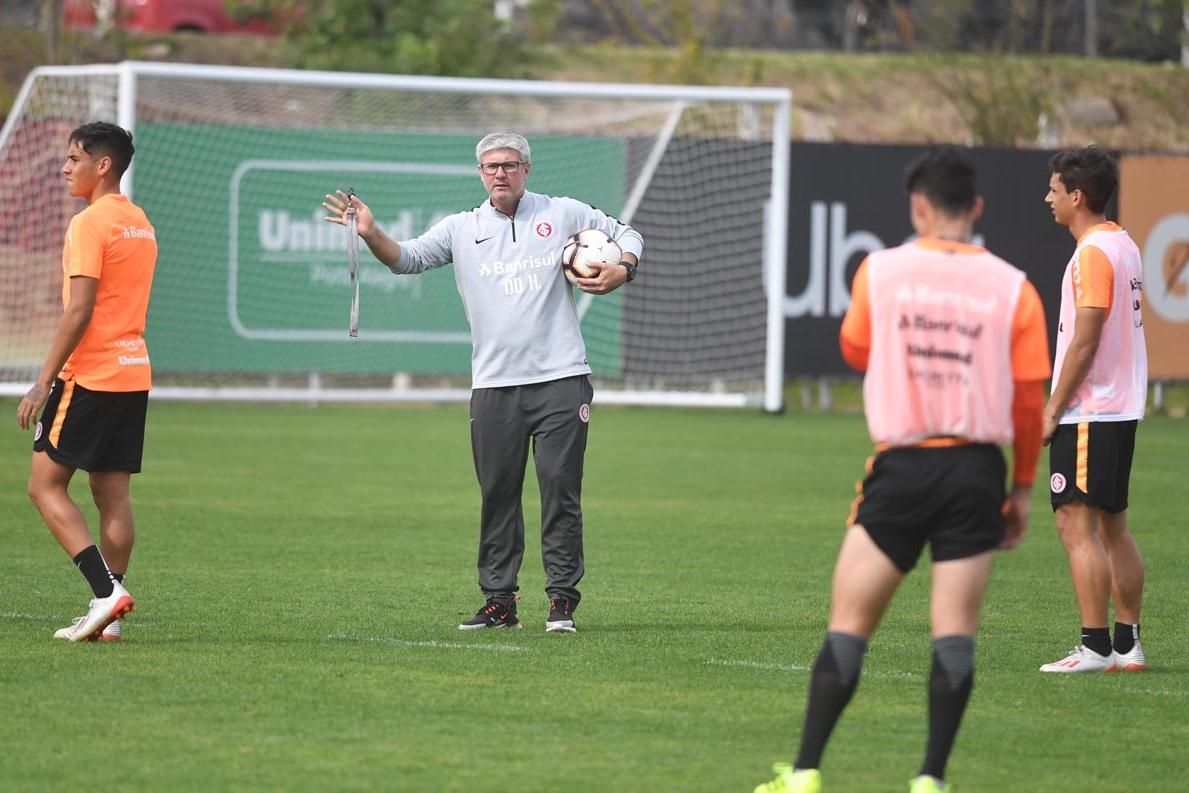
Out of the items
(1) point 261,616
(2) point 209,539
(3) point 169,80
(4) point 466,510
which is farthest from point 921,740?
(3) point 169,80

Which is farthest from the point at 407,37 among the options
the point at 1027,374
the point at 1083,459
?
the point at 1027,374

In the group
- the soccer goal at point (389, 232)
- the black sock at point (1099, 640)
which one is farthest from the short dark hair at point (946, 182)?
the soccer goal at point (389, 232)

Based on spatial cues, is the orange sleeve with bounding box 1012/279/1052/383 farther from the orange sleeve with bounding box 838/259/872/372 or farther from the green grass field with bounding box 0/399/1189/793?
the green grass field with bounding box 0/399/1189/793

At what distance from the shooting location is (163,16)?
34781 millimetres

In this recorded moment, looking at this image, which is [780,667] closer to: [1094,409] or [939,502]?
[1094,409]

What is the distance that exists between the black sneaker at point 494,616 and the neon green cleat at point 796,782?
3.31 meters

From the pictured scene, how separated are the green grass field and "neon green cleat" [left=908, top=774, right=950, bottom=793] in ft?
1.30

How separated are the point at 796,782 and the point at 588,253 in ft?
11.8

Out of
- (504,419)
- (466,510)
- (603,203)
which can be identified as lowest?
(466,510)

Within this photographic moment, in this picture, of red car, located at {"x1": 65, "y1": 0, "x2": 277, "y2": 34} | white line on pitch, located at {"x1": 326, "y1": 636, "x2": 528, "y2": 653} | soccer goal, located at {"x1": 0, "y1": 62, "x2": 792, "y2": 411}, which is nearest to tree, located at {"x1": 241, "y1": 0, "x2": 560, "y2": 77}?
red car, located at {"x1": 65, "y1": 0, "x2": 277, "y2": 34}

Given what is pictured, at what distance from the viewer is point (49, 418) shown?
8.20m

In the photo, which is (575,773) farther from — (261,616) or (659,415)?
(659,415)

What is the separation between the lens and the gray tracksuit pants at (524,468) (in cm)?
875

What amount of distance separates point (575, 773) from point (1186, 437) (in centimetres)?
1601
